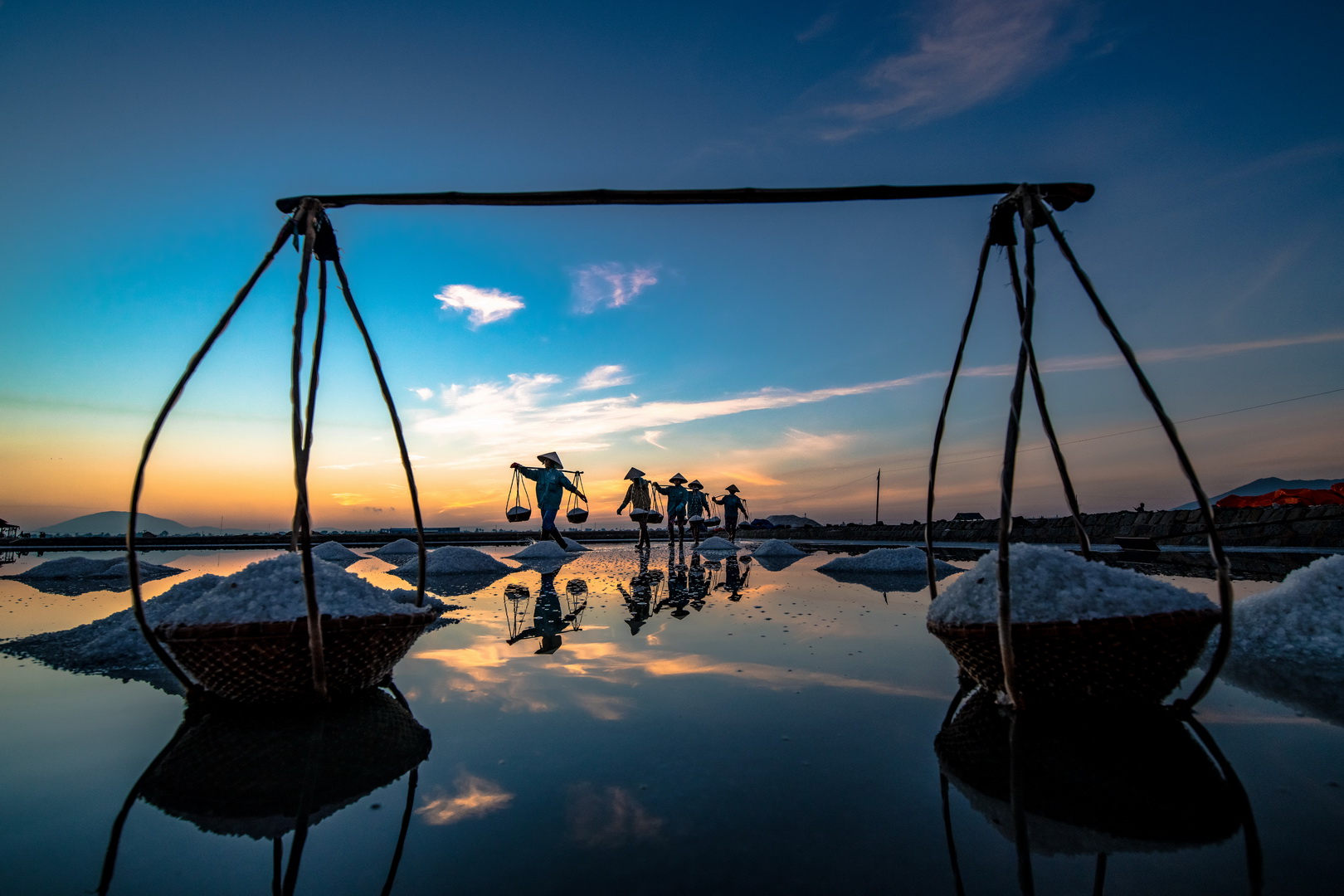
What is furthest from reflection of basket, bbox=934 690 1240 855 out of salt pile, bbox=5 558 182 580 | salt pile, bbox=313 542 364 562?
salt pile, bbox=5 558 182 580

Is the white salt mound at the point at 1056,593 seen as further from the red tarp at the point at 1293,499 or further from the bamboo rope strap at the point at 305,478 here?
the red tarp at the point at 1293,499

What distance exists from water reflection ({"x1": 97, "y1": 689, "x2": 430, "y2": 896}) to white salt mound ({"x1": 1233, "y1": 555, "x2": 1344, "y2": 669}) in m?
5.35

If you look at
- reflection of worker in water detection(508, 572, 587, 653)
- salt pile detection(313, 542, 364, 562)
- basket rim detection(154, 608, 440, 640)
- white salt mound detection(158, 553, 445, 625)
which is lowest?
reflection of worker in water detection(508, 572, 587, 653)

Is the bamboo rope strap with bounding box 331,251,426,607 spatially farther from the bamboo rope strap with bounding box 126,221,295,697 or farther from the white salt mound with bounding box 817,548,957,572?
the white salt mound with bounding box 817,548,957,572

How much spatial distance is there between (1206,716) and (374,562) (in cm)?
1432

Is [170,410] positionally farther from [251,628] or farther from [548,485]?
[548,485]

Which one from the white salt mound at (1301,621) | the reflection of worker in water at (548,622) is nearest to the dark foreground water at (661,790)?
the reflection of worker in water at (548,622)

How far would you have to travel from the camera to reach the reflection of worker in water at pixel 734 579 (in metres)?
7.69

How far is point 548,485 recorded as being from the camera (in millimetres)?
15812

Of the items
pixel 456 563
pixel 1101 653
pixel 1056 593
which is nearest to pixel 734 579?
pixel 456 563

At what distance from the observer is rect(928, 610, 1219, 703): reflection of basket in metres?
2.54

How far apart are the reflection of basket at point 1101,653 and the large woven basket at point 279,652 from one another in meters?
2.87

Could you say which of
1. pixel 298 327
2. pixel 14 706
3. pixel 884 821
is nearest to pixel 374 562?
pixel 14 706

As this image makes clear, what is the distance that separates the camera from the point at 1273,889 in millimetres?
1482
